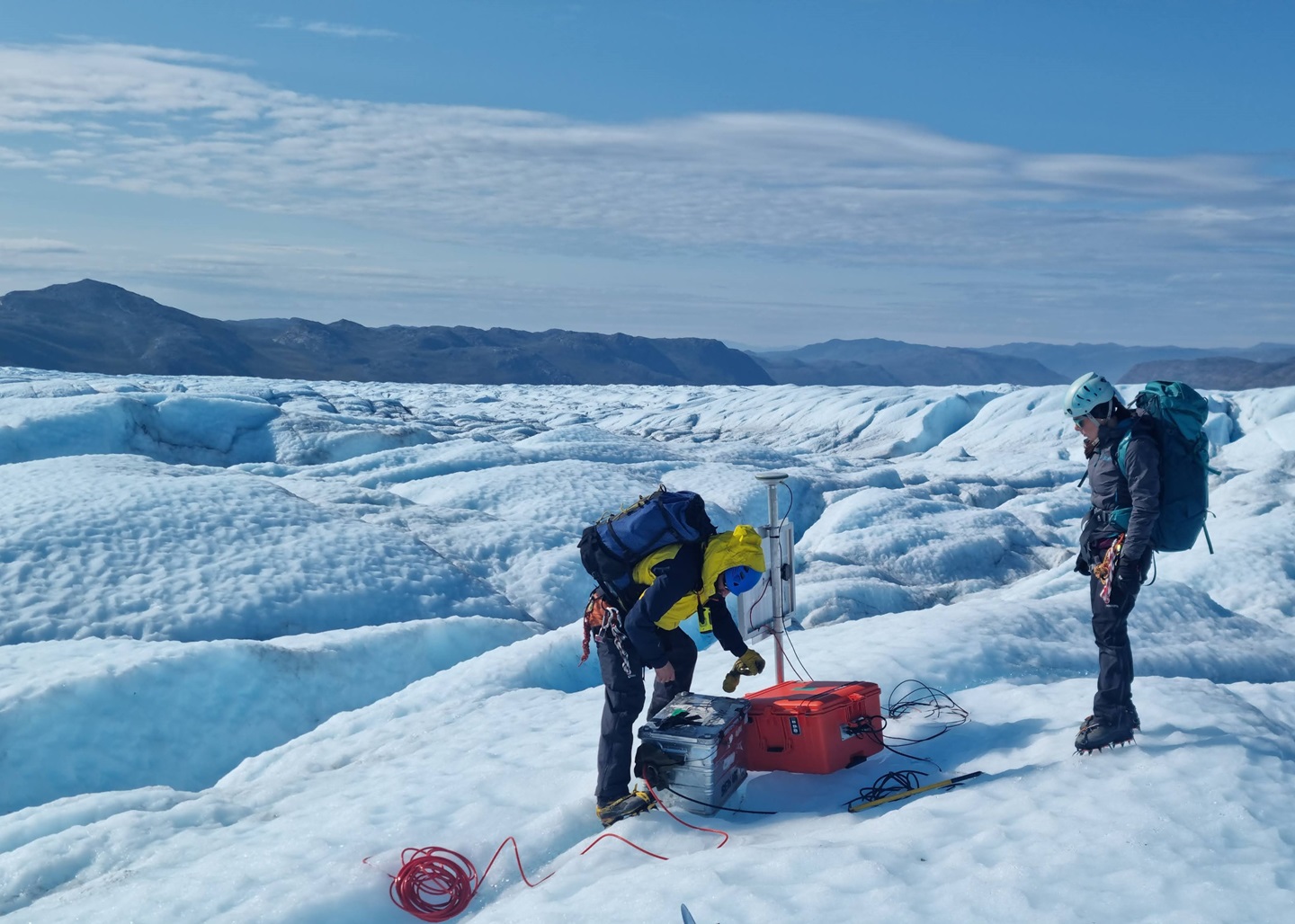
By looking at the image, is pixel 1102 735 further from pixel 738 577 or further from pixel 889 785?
pixel 738 577

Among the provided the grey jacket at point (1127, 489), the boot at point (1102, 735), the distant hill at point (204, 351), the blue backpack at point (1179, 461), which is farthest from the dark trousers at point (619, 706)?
the distant hill at point (204, 351)

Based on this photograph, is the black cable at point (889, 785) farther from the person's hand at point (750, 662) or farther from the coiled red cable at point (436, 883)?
the coiled red cable at point (436, 883)

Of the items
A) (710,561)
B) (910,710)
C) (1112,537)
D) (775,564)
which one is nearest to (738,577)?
(710,561)

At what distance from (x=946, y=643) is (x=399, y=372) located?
16781cm

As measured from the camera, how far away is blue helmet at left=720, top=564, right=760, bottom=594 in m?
5.13

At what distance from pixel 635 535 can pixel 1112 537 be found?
2519 mm

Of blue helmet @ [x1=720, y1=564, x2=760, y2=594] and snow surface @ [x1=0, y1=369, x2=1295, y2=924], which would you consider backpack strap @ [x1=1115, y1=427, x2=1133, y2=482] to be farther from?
blue helmet @ [x1=720, y1=564, x2=760, y2=594]

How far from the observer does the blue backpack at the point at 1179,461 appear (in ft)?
16.9

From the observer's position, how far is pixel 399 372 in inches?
6668

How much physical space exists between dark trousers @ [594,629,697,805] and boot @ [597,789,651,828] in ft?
0.12

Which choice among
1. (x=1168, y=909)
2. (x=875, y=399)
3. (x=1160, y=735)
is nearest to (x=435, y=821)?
(x=1168, y=909)

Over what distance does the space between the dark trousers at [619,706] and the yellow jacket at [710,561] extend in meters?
0.21

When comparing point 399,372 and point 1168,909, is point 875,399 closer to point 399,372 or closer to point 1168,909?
point 1168,909

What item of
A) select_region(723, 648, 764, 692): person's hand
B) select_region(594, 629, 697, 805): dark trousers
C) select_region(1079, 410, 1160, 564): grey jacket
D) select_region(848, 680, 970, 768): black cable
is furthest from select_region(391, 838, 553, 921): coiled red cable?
select_region(1079, 410, 1160, 564): grey jacket
